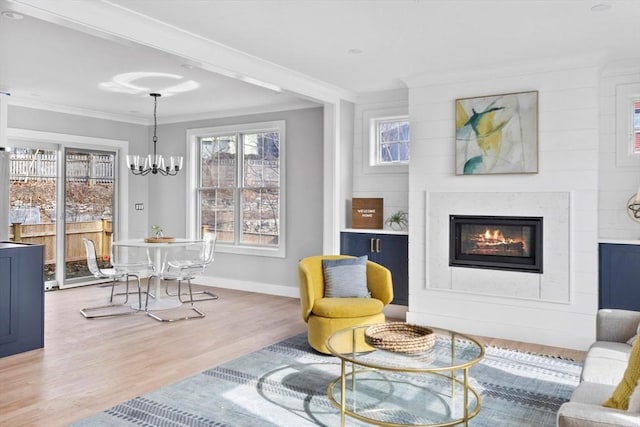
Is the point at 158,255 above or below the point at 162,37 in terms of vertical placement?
below

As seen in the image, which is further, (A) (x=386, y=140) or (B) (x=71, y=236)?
(B) (x=71, y=236)

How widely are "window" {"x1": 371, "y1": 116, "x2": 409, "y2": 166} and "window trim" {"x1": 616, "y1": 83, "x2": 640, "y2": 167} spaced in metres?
2.10

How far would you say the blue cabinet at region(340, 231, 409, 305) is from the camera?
218 inches

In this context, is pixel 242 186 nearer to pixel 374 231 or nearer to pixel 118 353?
pixel 374 231

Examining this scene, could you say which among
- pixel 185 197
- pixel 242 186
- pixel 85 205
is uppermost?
pixel 242 186

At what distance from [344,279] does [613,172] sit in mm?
2675

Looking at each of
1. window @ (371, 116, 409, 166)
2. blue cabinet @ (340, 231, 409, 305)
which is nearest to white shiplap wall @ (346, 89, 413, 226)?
window @ (371, 116, 409, 166)

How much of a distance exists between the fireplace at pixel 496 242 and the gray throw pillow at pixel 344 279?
3.75 feet

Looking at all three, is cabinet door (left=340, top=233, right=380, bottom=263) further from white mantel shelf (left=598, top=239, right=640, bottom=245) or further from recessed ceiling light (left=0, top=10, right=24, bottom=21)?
recessed ceiling light (left=0, top=10, right=24, bottom=21)

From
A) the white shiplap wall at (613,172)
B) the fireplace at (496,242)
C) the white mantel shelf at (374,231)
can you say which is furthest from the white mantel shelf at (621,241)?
the white mantel shelf at (374,231)

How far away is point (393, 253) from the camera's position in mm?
5582

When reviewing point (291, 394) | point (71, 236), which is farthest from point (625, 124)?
point (71, 236)

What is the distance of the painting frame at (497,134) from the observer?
15.4 ft

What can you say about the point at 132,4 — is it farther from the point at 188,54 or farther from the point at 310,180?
the point at 310,180
